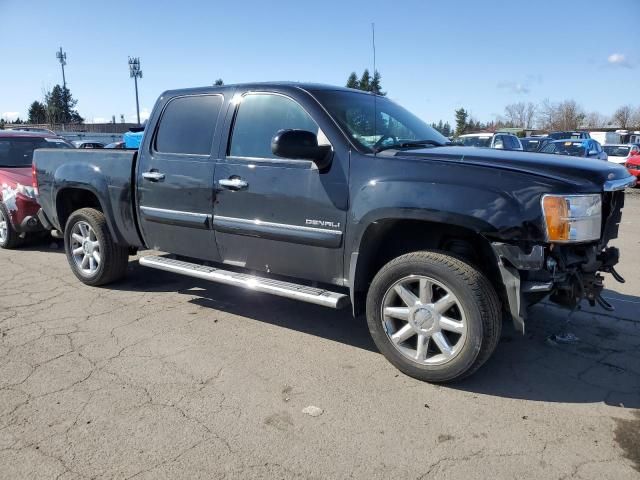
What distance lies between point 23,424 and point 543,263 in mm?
3125

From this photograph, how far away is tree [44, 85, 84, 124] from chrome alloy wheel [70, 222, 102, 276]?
2582 inches

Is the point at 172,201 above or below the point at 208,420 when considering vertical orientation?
above

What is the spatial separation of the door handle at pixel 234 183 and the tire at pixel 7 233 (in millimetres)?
4982

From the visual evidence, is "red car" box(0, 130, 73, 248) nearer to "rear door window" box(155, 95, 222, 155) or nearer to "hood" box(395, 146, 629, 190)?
"rear door window" box(155, 95, 222, 155)

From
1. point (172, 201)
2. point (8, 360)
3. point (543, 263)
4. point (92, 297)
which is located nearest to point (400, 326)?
point (543, 263)

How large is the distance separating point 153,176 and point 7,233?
4247mm

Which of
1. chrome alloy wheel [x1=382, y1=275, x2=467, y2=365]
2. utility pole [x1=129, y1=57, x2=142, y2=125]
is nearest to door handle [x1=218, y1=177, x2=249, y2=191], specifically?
chrome alloy wheel [x1=382, y1=275, x2=467, y2=365]

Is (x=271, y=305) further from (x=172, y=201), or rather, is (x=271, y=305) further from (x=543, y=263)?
(x=543, y=263)

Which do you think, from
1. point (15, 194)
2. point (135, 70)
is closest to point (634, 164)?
point (15, 194)

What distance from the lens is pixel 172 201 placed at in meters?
4.66

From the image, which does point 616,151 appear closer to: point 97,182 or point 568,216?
point 568,216

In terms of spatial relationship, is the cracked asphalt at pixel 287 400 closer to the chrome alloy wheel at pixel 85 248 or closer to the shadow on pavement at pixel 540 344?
the shadow on pavement at pixel 540 344

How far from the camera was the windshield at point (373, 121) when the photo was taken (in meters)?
3.87

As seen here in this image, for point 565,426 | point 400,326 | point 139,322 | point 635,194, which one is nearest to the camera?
point 565,426
